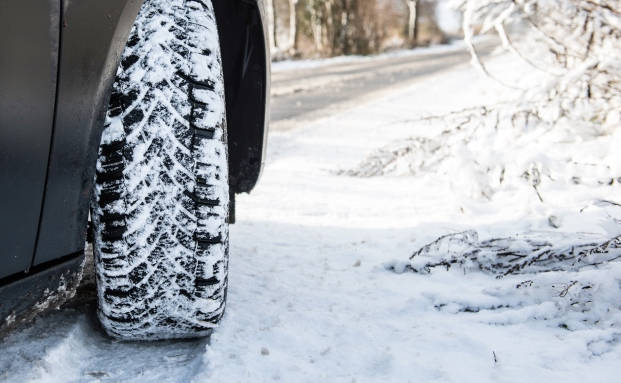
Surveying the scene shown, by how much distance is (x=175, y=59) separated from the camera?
1.55m

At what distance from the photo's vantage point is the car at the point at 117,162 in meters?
1.20

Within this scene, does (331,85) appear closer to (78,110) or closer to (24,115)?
(78,110)

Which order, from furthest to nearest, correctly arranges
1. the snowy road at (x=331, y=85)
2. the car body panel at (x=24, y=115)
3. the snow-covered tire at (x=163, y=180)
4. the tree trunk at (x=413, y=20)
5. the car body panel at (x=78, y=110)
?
the tree trunk at (x=413, y=20) → the snowy road at (x=331, y=85) → the snow-covered tire at (x=163, y=180) → the car body panel at (x=78, y=110) → the car body panel at (x=24, y=115)

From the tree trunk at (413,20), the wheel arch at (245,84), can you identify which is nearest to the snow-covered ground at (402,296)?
the wheel arch at (245,84)

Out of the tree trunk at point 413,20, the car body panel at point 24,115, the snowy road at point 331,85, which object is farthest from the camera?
the tree trunk at point 413,20

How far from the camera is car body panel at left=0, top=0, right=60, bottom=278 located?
1.12 meters

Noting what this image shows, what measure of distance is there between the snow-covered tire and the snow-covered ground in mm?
202

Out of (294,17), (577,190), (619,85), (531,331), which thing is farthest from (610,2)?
(294,17)

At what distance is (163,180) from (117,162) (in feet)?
0.37

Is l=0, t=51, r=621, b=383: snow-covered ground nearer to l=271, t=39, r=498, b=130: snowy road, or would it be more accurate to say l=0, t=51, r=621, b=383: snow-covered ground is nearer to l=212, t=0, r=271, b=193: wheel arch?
l=212, t=0, r=271, b=193: wheel arch

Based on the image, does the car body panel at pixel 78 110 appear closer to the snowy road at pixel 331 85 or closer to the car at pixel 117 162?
the car at pixel 117 162

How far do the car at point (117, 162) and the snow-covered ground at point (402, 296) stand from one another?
18 centimetres

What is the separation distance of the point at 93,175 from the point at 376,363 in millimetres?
888

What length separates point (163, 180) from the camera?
151 centimetres
